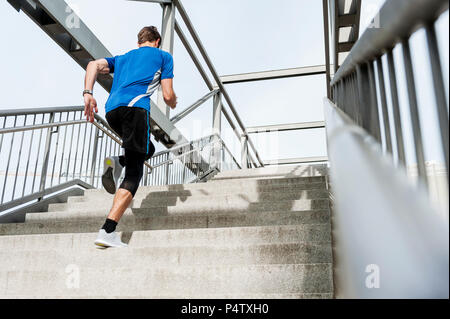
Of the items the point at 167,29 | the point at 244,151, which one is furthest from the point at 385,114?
the point at 244,151

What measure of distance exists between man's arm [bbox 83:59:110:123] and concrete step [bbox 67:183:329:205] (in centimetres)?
122

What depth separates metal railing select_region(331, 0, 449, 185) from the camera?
0.73 m

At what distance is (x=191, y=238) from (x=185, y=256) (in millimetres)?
249

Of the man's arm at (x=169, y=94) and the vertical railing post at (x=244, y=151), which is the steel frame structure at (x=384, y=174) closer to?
the man's arm at (x=169, y=94)

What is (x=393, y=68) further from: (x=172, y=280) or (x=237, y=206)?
(x=237, y=206)

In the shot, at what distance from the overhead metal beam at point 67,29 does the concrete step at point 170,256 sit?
240 cm

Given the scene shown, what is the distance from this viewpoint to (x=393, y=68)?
1.05 metres

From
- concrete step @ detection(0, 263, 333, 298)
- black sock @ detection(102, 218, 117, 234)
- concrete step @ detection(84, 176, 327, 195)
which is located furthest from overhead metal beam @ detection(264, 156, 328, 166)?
concrete step @ detection(0, 263, 333, 298)

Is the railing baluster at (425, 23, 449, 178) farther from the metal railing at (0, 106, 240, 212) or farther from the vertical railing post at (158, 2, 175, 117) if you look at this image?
the vertical railing post at (158, 2, 175, 117)

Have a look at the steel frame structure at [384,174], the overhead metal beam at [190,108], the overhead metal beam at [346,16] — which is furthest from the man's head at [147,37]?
the overhead metal beam at [190,108]

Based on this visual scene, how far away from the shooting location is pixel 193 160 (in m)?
7.28

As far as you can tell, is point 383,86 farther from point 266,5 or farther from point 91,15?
point 266,5

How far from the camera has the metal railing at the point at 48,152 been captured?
367cm
